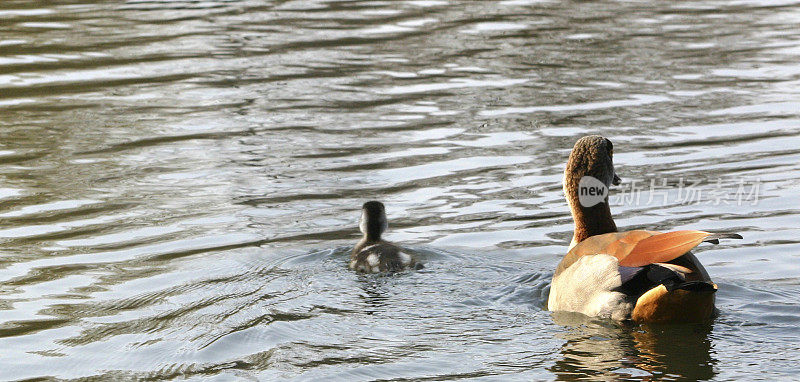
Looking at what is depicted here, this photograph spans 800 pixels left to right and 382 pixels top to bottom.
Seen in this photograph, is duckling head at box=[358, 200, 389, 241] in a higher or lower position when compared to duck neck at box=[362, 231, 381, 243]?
higher

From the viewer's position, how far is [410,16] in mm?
20547

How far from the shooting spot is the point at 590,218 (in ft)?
26.8

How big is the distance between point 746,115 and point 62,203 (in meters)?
7.12

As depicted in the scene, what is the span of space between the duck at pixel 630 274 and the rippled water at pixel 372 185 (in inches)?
5.1

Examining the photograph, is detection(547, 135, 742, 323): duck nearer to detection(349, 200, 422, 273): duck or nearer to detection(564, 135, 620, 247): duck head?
detection(564, 135, 620, 247): duck head

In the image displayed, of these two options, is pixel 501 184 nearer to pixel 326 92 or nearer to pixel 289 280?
pixel 289 280

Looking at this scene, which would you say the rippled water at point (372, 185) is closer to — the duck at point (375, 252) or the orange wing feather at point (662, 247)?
the duck at point (375, 252)

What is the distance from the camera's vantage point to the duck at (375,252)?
8.61m

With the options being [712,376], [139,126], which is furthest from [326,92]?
[712,376]

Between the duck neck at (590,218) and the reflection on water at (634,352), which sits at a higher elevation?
the duck neck at (590,218)

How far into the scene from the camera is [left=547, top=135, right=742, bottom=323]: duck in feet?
22.0

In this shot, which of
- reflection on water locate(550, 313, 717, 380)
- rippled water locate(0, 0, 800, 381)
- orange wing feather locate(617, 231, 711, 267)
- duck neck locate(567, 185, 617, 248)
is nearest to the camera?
reflection on water locate(550, 313, 717, 380)

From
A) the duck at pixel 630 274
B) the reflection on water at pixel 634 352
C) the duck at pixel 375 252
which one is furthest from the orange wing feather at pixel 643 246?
the duck at pixel 375 252

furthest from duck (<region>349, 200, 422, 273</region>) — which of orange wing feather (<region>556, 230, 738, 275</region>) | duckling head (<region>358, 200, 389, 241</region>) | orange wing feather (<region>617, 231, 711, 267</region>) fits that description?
orange wing feather (<region>617, 231, 711, 267</region>)
